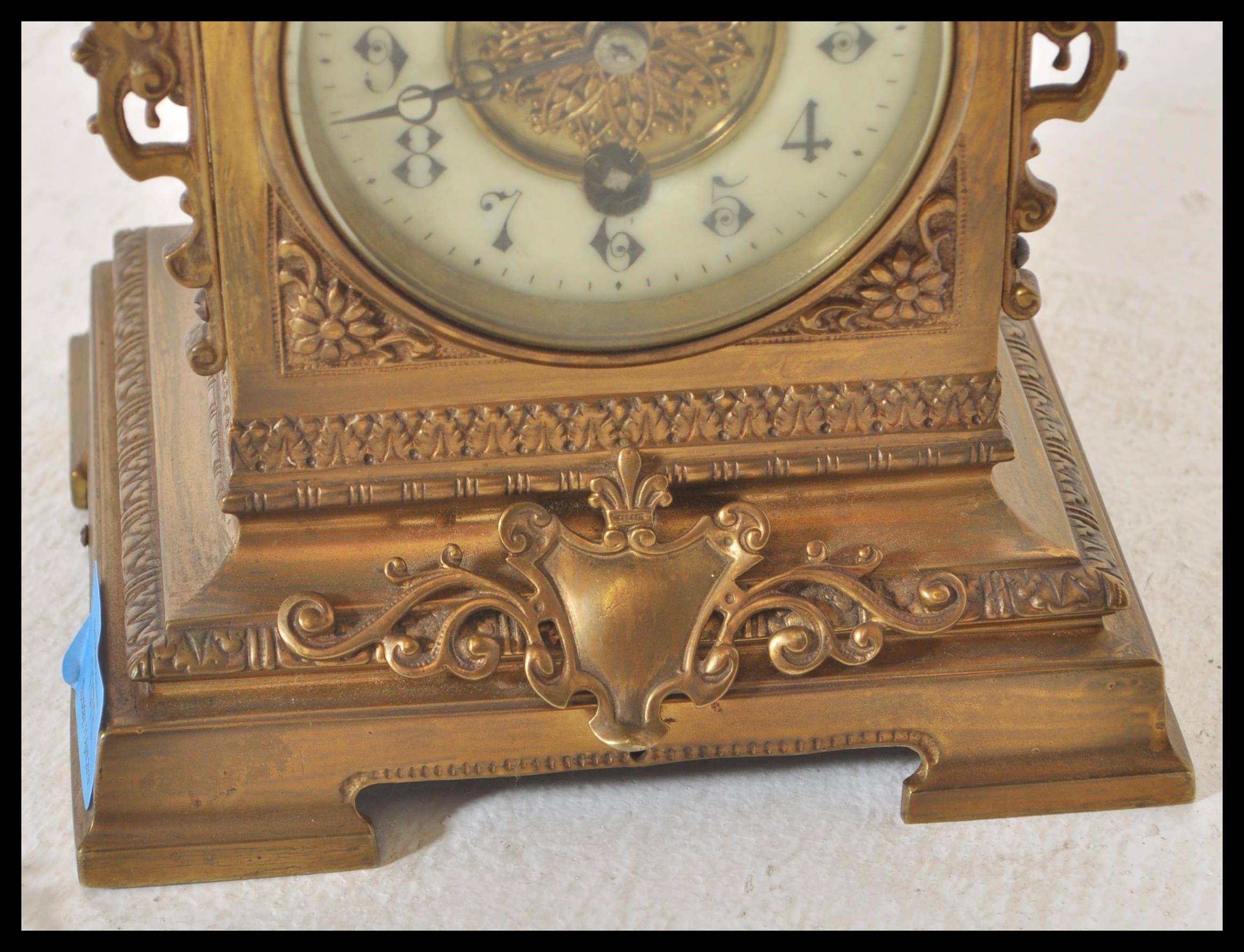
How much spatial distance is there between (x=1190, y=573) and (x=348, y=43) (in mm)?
1006

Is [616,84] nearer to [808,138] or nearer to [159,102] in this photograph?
[808,138]

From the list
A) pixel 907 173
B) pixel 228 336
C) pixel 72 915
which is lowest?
pixel 72 915

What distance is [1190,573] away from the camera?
2207 millimetres

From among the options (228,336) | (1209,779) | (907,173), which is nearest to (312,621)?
(228,336)

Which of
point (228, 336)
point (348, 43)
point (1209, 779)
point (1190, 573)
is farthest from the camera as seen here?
point (1190, 573)

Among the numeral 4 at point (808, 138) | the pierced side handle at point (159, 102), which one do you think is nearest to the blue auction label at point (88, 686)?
the pierced side handle at point (159, 102)

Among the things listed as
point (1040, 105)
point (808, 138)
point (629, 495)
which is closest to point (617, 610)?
point (629, 495)

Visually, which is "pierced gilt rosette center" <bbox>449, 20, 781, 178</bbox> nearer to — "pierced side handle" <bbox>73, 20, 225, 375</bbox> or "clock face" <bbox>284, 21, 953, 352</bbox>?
"clock face" <bbox>284, 21, 953, 352</bbox>

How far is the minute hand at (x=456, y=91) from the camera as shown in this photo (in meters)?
1.68

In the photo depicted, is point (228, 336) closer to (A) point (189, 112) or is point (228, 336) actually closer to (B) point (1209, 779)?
(A) point (189, 112)

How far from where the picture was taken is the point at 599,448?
5.99 ft

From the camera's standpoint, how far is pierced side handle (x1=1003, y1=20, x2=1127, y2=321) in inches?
67.2

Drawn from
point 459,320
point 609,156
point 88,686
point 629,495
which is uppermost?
point 609,156

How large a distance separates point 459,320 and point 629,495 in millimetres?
192
